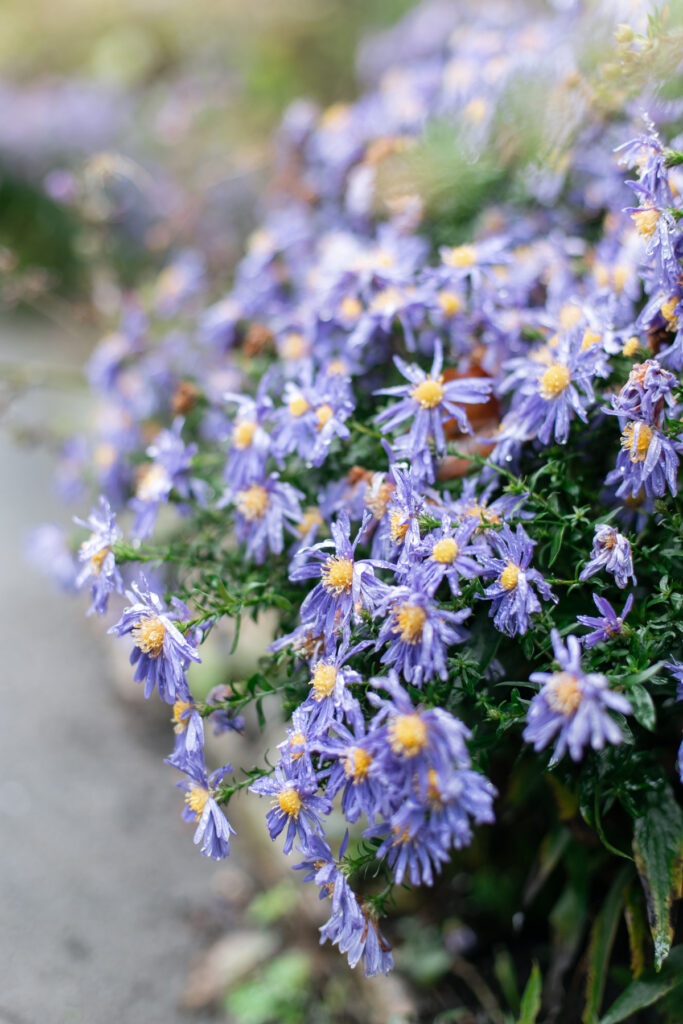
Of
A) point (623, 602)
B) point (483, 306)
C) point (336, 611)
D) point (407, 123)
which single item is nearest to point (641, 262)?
point (483, 306)

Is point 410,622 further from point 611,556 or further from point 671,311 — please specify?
point 671,311

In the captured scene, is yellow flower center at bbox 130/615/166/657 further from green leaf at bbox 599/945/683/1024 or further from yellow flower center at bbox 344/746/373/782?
green leaf at bbox 599/945/683/1024

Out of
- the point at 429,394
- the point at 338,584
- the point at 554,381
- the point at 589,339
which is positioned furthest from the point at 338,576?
the point at 589,339

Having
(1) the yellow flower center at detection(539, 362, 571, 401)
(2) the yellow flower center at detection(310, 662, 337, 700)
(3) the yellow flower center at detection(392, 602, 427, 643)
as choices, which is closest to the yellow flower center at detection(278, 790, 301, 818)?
(2) the yellow flower center at detection(310, 662, 337, 700)

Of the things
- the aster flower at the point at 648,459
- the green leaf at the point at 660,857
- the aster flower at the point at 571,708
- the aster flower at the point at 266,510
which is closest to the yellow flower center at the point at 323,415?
the aster flower at the point at 266,510

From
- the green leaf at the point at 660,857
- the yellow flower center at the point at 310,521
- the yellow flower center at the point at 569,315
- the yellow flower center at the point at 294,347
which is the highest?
the yellow flower center at the point at 569,315

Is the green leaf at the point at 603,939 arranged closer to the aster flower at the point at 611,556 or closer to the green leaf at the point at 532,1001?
the green leaf at the point at 532,1001
